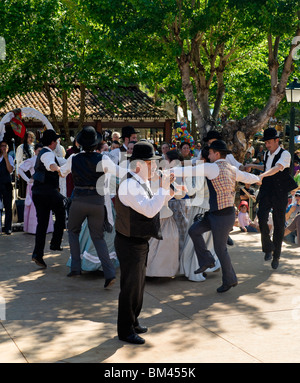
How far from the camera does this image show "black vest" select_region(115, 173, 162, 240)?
4.94 m

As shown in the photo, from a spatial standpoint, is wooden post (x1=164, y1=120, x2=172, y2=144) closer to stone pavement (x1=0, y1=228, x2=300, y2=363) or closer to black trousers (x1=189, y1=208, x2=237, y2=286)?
stone pavement (x1=0, y1=228, x2=300, y2=363)

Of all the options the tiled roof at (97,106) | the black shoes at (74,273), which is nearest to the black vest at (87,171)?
the black shoes at (74,273)

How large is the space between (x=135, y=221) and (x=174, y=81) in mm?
24685

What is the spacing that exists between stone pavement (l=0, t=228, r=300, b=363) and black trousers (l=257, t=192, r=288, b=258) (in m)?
0.30

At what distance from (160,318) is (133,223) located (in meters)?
1.35

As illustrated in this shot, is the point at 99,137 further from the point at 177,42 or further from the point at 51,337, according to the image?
the point at 177,42

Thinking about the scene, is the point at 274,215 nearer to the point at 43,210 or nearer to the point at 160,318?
the point at 160,318

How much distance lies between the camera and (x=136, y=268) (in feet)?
16.4

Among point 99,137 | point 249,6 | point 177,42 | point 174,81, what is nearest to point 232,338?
point 99,137

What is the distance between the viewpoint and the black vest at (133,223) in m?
4.94

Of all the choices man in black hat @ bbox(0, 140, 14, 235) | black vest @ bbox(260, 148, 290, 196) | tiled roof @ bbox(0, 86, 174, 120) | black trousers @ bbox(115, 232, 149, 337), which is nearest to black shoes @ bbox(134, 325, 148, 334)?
black trousers @ bbox(115, 232, 149, 337)

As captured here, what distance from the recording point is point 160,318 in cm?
582

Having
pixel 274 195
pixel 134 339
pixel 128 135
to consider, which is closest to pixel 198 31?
pixel 128 135
